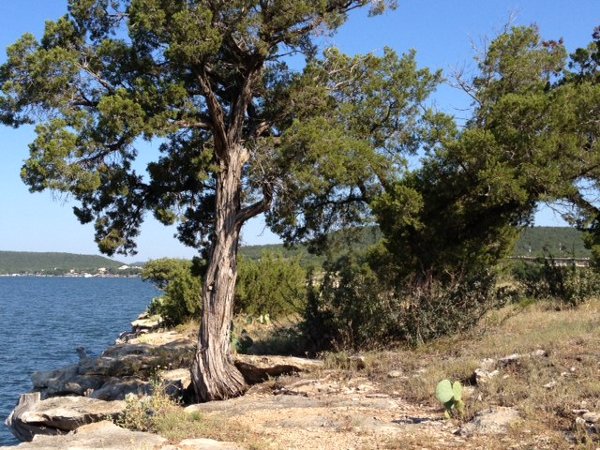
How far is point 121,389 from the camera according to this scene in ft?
46.2

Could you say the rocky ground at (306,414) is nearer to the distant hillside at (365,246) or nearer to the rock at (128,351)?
the rock at (128,351)

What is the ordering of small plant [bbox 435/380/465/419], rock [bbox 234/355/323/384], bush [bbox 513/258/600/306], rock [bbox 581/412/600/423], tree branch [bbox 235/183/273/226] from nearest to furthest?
rock [bbox 581/412/600/423] → small plant [bbox 435/380/465/419] → rock [bbox 234/355/323/384] → tree branch [bbox 235/183/273/226] → bush [bbox 513/258/600/306]

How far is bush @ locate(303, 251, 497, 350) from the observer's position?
1370 centimetres

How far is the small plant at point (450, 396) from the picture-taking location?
26.6 ft

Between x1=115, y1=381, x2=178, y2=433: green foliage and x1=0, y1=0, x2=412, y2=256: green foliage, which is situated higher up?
x1=0, y1=0, x2=412, y2=256: green foliage

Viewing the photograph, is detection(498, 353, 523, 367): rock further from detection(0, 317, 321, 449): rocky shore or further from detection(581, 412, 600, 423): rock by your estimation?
detection(0, 317, 321, 449): rocky shore

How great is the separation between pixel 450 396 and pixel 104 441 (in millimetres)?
4284

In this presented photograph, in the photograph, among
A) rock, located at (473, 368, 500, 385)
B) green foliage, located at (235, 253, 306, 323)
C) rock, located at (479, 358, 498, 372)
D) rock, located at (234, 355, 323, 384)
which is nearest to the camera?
rock, located at (473, 368, 500, 385)

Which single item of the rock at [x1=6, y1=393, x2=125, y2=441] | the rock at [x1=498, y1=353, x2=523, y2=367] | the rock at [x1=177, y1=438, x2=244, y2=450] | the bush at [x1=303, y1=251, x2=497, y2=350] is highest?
the bush at [x1=303, y1=251, x2=497, y2=350]

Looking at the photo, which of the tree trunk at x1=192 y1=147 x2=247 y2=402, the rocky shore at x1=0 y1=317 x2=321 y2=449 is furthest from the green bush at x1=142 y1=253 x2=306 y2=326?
the tree trunk at x1=192 y1=147 x2=247 y2=402

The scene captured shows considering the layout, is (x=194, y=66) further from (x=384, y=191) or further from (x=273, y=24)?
(x=384, y=191)

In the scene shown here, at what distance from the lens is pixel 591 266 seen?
19.2 meters

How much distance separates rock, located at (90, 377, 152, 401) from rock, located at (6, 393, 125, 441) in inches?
27.8

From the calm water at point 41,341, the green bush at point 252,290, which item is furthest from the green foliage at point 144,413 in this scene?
the green bush at point 252,290
